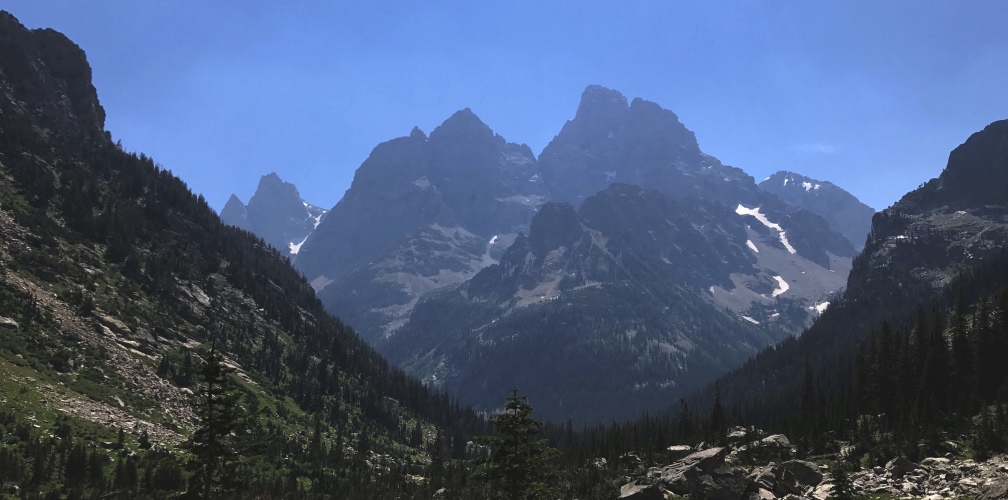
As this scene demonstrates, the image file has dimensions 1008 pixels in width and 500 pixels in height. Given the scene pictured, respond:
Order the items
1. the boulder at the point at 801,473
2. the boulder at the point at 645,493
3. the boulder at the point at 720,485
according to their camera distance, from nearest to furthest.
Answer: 1. the boulder at the point at 801,473
2. the boulder at the point at 720,485
3. the boulder at the point at 645,493

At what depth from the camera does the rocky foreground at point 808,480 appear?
72.3m

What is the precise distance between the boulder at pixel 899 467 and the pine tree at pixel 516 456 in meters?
45.1

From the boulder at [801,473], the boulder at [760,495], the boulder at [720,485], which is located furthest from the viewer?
the boulder at [720,485]

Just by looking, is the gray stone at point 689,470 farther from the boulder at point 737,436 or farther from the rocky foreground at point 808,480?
the boulder at point 737,436

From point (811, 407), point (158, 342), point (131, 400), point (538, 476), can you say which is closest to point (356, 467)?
point (131, 400)

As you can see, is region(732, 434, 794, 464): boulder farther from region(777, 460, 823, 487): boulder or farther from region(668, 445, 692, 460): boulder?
region(777, 460, 823, 487): boulder

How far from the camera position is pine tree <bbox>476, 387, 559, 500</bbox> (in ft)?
184

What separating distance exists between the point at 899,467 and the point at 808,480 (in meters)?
9.81

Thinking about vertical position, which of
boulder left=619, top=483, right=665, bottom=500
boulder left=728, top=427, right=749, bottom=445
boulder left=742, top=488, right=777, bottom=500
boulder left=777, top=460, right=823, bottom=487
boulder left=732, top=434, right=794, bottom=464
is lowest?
boulder left=742, top=488, right=777, bottom=500

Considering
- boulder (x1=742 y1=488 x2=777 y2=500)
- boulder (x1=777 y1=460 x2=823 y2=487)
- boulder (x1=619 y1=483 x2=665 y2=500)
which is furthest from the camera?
boulder (x1=619 y1=483 x2=665 y2=500)

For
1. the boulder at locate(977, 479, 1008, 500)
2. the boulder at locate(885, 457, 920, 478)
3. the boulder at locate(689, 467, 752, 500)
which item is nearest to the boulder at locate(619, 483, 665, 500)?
the boulder at locate(689, 467, 752, 500)

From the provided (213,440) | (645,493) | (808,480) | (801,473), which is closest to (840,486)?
(808,480)

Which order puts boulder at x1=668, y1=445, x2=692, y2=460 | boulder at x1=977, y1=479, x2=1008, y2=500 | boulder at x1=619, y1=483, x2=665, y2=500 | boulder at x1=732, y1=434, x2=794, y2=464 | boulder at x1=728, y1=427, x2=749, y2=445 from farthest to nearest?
boulder at x1=728, y1=427, x2=749, y2=445 → boulder at x1=668, y1=445, x2=692, y2=460 → boulder at x1=732, y1=434, x2=794, y2=464 → boulder at x1=619, y1=483, x2=665, y2=500 → boulder at x1=977, y1=479, x2=1008, y2=500

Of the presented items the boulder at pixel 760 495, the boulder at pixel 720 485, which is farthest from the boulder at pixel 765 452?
the boulder at pixel 760 495
